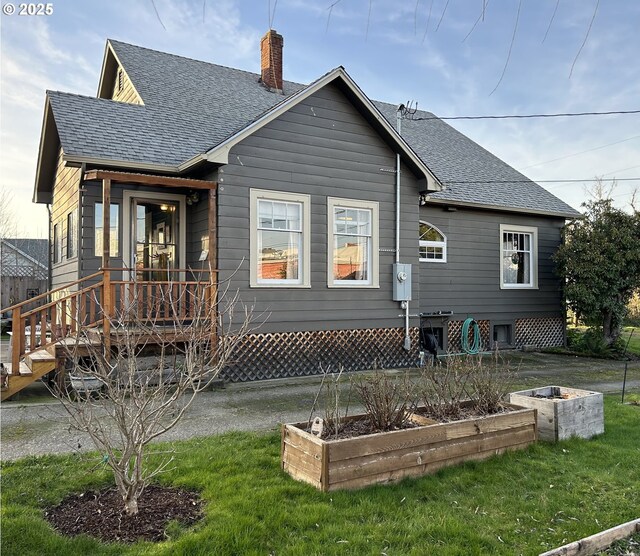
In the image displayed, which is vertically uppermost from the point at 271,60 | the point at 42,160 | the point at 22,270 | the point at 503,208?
the point at 271,60

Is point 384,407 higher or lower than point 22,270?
lower

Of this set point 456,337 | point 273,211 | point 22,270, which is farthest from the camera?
point 22,270

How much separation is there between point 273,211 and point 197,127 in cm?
303

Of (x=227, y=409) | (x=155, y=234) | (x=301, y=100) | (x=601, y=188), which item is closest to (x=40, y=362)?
(x=227, y=409)

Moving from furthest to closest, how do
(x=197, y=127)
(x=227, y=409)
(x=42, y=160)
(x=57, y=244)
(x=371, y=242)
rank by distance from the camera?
1. (x=57, y=244)
2. (x=42, y=160)
3. (x=197, y=127)
4. (x=371, y=242)
5. (x=227, y=409)

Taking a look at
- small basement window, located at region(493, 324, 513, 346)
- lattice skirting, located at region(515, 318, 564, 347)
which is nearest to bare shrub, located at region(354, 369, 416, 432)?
small basement window, located at region(493, 324, 513, 346)

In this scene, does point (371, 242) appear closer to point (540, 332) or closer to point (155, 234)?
point (155, 234)

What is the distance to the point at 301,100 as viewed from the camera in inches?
357

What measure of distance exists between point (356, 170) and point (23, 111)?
613cm

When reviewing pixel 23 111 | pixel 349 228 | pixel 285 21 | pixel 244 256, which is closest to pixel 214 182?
pixel 244 256

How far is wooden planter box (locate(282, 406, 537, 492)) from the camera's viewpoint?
370 cm

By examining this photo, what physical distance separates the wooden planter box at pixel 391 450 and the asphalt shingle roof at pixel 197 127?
6069 millimetres

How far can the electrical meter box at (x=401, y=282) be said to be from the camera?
32.7ft

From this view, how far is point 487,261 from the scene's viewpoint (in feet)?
42.5
